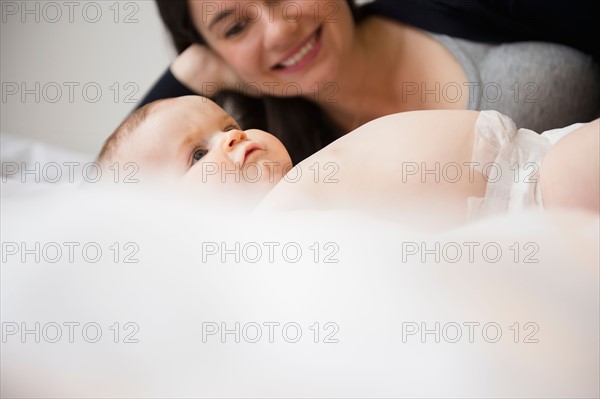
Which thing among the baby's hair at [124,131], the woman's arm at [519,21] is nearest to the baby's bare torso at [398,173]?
the baby's hair at [124,131]

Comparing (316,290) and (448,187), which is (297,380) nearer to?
(316,290)

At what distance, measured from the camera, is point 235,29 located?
0.80m

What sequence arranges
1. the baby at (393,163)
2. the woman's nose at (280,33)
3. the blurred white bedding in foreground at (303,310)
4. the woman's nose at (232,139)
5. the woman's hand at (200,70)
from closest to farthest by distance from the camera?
1. the blurred white bedding in foreground at (303,310)
2. the baby at (393,163)
3. the woman's nose at (232,139)
4. the woman's nose at (280,33)
5. the woman's hand at (200,70)

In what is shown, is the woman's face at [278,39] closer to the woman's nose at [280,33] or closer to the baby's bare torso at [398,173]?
the woman's nose at [280,33]

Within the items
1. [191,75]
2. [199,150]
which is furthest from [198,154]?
[191,75]

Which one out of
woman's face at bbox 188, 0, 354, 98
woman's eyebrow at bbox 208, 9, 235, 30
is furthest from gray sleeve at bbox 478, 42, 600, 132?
woman's eyebrow at bbox 208, 9, 235, 30

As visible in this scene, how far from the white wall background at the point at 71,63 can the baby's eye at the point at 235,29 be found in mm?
151

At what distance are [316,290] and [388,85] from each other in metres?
0.55

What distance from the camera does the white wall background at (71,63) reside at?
86 cm

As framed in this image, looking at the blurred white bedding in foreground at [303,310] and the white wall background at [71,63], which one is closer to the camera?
the blurred white bedding in foreground at [303,310]

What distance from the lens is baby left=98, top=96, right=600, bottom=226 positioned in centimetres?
45

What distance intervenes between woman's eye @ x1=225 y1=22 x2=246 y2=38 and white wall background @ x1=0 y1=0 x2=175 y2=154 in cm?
15

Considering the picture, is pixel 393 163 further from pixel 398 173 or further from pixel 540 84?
pixel 540 84

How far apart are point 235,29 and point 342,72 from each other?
0.51ft
